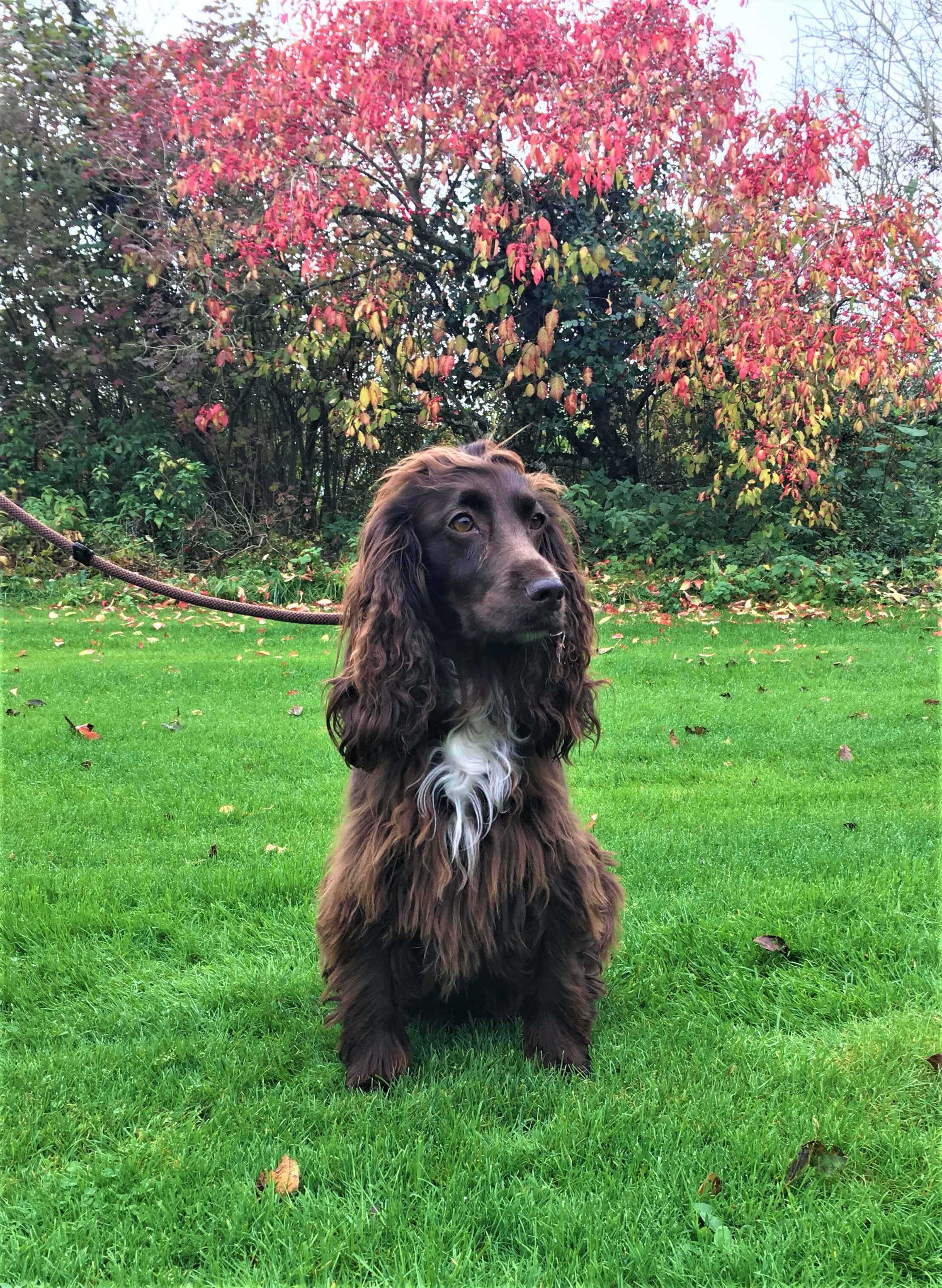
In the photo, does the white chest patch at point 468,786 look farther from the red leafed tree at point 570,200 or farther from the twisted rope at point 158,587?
the red leafed tree at point 570,200

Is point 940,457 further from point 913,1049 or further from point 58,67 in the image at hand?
point 58,67

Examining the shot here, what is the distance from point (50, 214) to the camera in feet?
39.6

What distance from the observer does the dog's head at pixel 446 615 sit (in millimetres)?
2303

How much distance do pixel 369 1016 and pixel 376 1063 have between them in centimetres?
12

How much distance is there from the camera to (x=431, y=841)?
232 cm

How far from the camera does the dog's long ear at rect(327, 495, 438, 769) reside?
2.31 meters

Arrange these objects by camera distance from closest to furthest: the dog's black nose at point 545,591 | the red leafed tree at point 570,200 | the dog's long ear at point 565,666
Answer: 1. the dog's black nose at point 545,591
2. the dog's long ear at point 565,666
3. the red leafed tree at point 570,200

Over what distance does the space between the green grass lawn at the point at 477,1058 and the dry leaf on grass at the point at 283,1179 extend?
29 mm

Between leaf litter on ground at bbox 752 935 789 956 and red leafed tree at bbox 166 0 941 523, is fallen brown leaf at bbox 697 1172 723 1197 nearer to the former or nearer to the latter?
leaf litter on ground at bbox 752 935 789 956

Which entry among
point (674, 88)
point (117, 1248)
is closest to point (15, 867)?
point (117, 1248)

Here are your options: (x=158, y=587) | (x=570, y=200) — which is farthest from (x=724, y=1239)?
(x=570, y=200)

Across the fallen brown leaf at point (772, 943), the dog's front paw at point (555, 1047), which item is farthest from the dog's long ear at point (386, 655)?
the fallen brown leaf at point (772, 943)

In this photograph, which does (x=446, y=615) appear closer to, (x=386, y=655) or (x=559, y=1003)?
(x=386, y=655)

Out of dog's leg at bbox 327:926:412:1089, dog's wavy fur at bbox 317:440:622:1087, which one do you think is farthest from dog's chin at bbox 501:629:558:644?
dog's leg at bbox 327:926:412:1089
